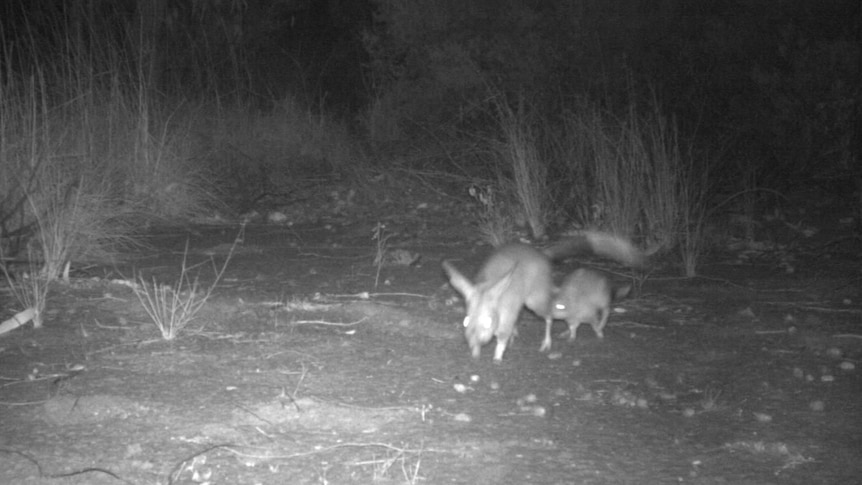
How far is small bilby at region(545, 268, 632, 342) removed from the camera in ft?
19.0

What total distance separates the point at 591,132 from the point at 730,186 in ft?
8.25

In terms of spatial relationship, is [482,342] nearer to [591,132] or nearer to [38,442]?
[38,442]

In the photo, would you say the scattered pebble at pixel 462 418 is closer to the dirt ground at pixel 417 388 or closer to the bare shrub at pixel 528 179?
the dirt ground at pixel 417 388

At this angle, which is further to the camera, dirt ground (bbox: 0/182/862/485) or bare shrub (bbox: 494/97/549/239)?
bare shrub (bbox: 494/97/549/239)

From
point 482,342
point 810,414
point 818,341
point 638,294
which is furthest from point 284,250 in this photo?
point 810,414

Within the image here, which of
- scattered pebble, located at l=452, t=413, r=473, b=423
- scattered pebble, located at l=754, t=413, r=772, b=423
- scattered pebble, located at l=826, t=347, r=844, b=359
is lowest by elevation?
scattered pebble, located at l=826, t=347, r=844, b=359

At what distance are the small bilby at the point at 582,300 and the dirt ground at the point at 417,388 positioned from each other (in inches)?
6.2

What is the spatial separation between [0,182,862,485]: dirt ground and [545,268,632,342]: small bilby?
0.51 feet

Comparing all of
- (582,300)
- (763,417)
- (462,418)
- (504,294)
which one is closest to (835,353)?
(763,417)

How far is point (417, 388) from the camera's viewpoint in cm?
495

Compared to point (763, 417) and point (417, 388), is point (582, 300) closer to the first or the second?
point (417, 388)

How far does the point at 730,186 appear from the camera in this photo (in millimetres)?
10859

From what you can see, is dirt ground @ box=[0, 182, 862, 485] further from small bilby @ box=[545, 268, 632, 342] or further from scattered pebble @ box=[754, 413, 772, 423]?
small bilby @ box=[545, 268, 632, 342]

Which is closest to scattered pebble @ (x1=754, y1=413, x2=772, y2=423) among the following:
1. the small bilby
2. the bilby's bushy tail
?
the small bilby
